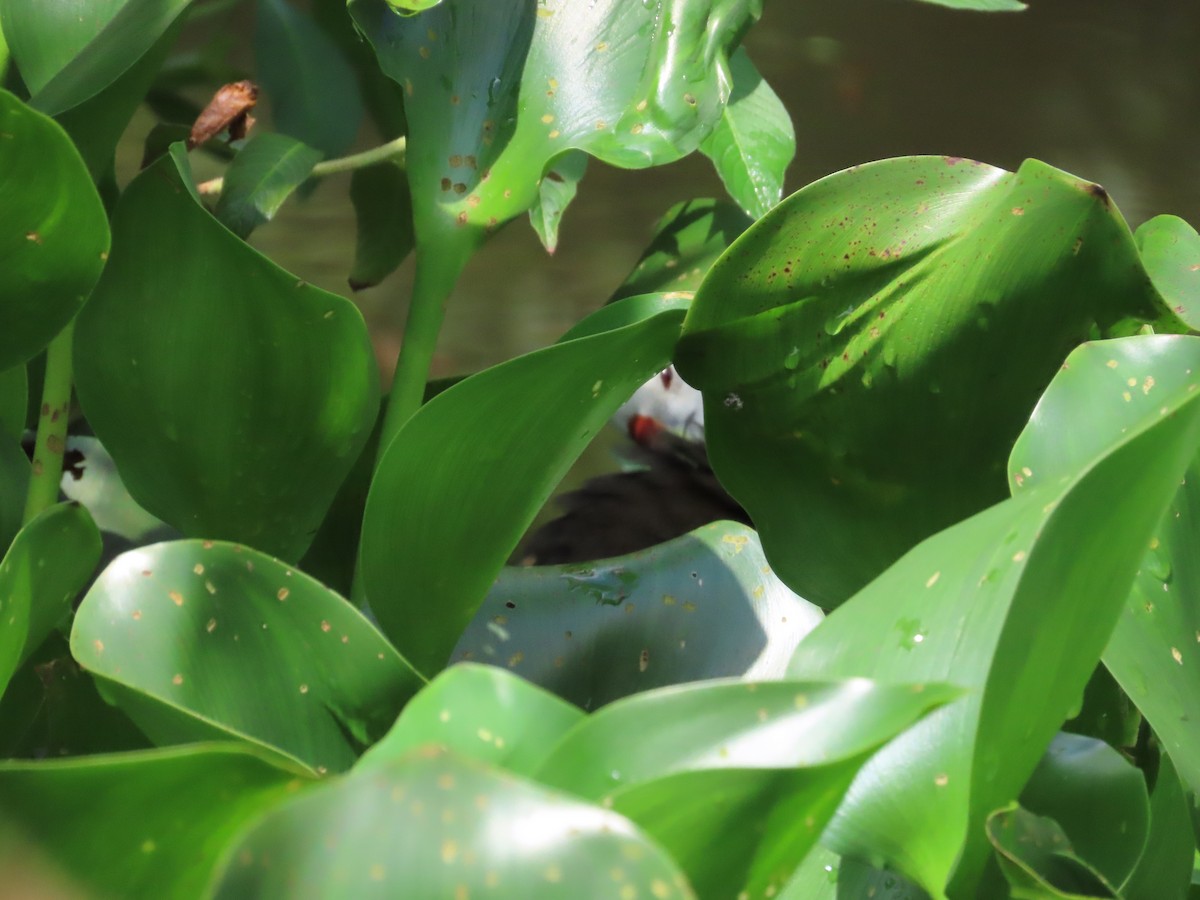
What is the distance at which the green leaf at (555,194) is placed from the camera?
22.3 inches

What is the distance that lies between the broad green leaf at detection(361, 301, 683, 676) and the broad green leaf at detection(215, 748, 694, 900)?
0.19 meters

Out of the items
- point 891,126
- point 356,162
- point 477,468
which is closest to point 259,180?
point 356,162

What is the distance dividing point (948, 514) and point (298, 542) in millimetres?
247

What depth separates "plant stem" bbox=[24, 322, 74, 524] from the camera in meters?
0.46

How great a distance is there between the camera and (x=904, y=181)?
0.37 metres

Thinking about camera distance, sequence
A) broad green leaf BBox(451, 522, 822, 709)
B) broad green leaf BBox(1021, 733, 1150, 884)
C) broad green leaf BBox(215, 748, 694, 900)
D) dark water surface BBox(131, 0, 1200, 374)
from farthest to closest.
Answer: dark water surface BBox(131, 0, 1200, 374)
broad green leaf BBox(451, 522, 822, 709)
broad green leaf BBox(1021, 733, 1150, 884)
broad green leaf BBox(215, 748, 694, 900)

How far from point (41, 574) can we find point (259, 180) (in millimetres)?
262

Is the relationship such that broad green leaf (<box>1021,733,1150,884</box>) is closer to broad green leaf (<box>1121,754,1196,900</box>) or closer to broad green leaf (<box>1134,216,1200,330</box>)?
broad green leaf (<box>1121,754,1196,900</box>)

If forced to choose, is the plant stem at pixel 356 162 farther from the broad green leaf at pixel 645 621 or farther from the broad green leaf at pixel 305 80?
the broad green leaf at pixel 645 621

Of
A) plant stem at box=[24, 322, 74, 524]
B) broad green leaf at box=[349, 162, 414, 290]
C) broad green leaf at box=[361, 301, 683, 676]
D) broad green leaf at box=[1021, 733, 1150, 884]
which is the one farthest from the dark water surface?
broad green leaf at box=[1021, 733, 1150, 884]

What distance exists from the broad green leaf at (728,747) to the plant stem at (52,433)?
317 millimetres

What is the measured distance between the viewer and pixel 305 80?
676 millimetres

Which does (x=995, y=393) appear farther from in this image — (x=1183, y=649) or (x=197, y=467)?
(x=197, y=467)

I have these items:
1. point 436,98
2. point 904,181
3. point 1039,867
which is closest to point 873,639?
point 1039,867
